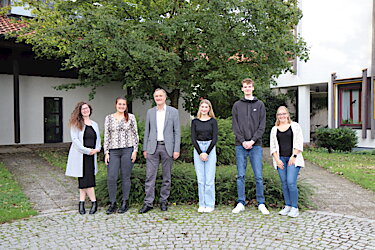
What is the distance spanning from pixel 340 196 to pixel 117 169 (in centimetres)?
424

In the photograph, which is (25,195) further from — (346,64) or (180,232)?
(346,64)

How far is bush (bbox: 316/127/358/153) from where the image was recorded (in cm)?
1448

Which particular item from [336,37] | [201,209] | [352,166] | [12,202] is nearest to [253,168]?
[201,209]

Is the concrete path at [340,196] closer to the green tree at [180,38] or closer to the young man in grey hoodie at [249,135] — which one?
the young man in grey hoodie at [249,135]

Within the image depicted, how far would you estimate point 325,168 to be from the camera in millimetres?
10570

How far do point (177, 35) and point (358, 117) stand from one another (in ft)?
31.9

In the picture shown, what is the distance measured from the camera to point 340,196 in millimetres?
7062

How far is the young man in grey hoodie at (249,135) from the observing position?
5797 millimetres

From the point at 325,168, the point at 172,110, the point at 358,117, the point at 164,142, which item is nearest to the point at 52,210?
the point at 164,142

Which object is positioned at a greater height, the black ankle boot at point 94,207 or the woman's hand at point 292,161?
the woman's hand at point 292,161

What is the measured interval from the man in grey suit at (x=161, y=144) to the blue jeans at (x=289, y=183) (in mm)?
1674

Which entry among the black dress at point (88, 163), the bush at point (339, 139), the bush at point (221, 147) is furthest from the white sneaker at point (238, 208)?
the bush at point (339, 139)

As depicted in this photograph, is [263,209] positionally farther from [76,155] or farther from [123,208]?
[76,155]

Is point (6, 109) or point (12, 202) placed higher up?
point (6, 109)
